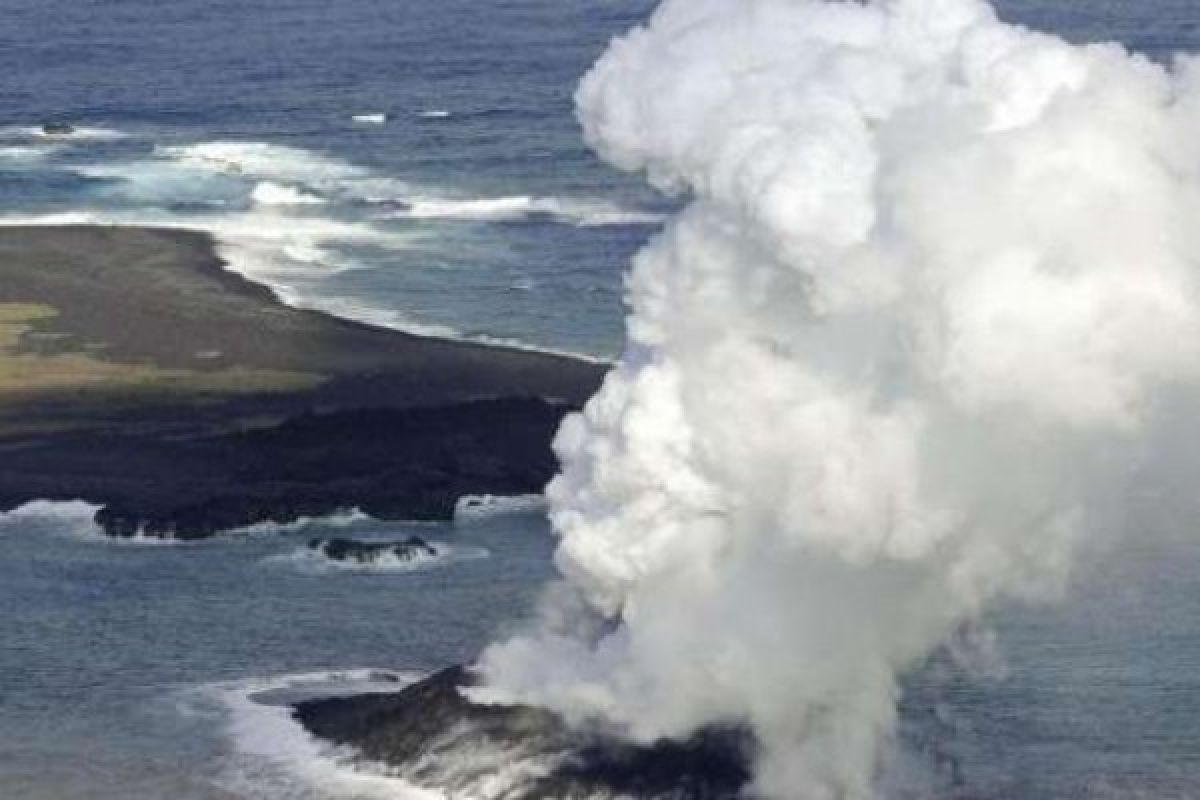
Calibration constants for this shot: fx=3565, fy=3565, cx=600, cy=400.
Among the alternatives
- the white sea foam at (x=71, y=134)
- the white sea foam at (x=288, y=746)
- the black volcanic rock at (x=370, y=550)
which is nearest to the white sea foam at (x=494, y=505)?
the black volcanic rock at (x=370, y=550)

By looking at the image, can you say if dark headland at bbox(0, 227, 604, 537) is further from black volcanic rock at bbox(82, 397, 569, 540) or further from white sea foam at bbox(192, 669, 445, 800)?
white sea foam at bbox(192, 669, 445, 800)

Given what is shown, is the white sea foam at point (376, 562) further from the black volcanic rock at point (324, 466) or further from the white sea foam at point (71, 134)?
the white sea foam at point (71, 134)

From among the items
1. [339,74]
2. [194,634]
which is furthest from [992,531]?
[339,74]

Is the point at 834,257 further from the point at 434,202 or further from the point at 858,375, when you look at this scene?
the point at 434,202

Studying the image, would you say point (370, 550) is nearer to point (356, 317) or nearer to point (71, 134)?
point (356, 317)

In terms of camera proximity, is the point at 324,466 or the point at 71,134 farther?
the point at 71,134

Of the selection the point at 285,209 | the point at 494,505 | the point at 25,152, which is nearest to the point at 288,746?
the point at 494,505
